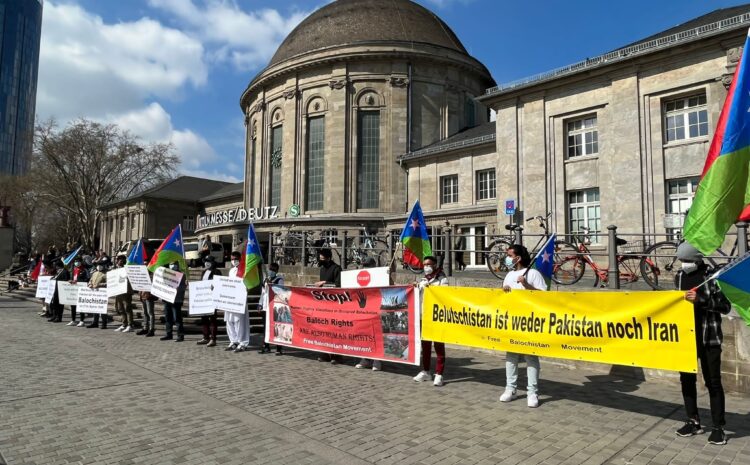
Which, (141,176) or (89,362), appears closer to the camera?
(89,362)

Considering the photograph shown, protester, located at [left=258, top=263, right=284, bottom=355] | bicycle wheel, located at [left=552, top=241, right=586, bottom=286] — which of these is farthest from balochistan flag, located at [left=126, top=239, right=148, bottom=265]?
bicycle wheel, located at [left=552, top=241, right=586, bottom=286]

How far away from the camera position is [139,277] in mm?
12625

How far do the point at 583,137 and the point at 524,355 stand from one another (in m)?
17.9

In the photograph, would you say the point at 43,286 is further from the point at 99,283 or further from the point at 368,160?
the point at 368,160

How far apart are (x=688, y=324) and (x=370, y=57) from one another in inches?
1381

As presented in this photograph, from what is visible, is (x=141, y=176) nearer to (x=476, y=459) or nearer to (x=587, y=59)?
(x=587, y=59)

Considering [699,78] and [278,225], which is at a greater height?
[699,78]

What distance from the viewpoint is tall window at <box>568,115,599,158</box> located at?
2127 centimetres

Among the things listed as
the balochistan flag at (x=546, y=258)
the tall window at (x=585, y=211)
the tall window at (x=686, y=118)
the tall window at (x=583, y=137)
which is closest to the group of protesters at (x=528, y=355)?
the balochistan flag at (x=546, y=258)

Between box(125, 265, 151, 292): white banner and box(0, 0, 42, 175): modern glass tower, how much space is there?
140691 mm

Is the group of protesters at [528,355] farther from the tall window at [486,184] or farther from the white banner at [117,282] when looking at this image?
the tall window at [486,184]

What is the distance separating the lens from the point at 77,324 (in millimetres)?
14758

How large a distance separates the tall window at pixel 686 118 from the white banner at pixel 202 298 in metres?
18.2

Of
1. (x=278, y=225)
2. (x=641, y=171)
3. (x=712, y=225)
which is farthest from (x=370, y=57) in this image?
(x=712, y=225)
